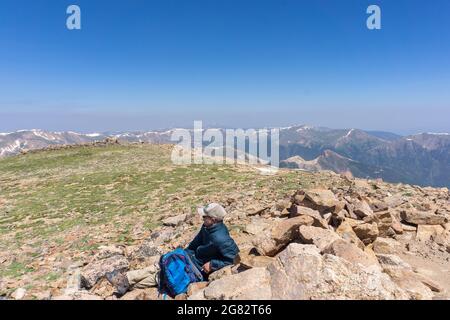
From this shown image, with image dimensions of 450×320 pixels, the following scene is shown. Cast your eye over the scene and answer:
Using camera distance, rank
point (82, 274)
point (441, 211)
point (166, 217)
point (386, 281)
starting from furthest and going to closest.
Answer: point (166, 217) < point (441, 211) < point (82, 274) < point (386, 281)

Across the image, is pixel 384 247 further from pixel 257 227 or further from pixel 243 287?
pixel 243 287

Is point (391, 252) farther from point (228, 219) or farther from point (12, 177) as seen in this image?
point (12, 177)

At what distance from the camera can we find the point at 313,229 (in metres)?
9.77

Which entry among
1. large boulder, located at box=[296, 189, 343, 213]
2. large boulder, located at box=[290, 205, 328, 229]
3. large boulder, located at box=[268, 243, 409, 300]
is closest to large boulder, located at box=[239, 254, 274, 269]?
large boulder, located at box=[268, 243, 409, 300]

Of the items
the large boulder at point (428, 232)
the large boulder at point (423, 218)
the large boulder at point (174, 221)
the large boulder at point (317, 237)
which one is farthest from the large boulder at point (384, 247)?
the large boulder at point (174, 221)

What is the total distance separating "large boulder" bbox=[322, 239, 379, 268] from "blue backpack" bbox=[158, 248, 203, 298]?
3.85 meters

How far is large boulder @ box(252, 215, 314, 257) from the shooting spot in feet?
31.8

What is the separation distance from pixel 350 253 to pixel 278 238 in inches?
92.6

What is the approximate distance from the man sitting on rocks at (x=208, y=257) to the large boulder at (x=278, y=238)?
86 cm

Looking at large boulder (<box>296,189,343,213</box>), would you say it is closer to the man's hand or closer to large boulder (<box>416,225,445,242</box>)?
large boulder (<box>416,225,445,242</box>)

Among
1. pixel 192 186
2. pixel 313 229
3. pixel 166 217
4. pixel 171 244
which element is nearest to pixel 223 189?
pixel 192 186

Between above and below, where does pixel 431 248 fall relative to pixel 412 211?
below

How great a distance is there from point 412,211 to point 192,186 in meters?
15.8

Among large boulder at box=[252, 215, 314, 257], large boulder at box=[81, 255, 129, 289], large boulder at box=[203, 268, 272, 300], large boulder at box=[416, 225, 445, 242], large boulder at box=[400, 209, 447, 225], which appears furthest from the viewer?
large boulder at box=[400, 209, 447, 225]
